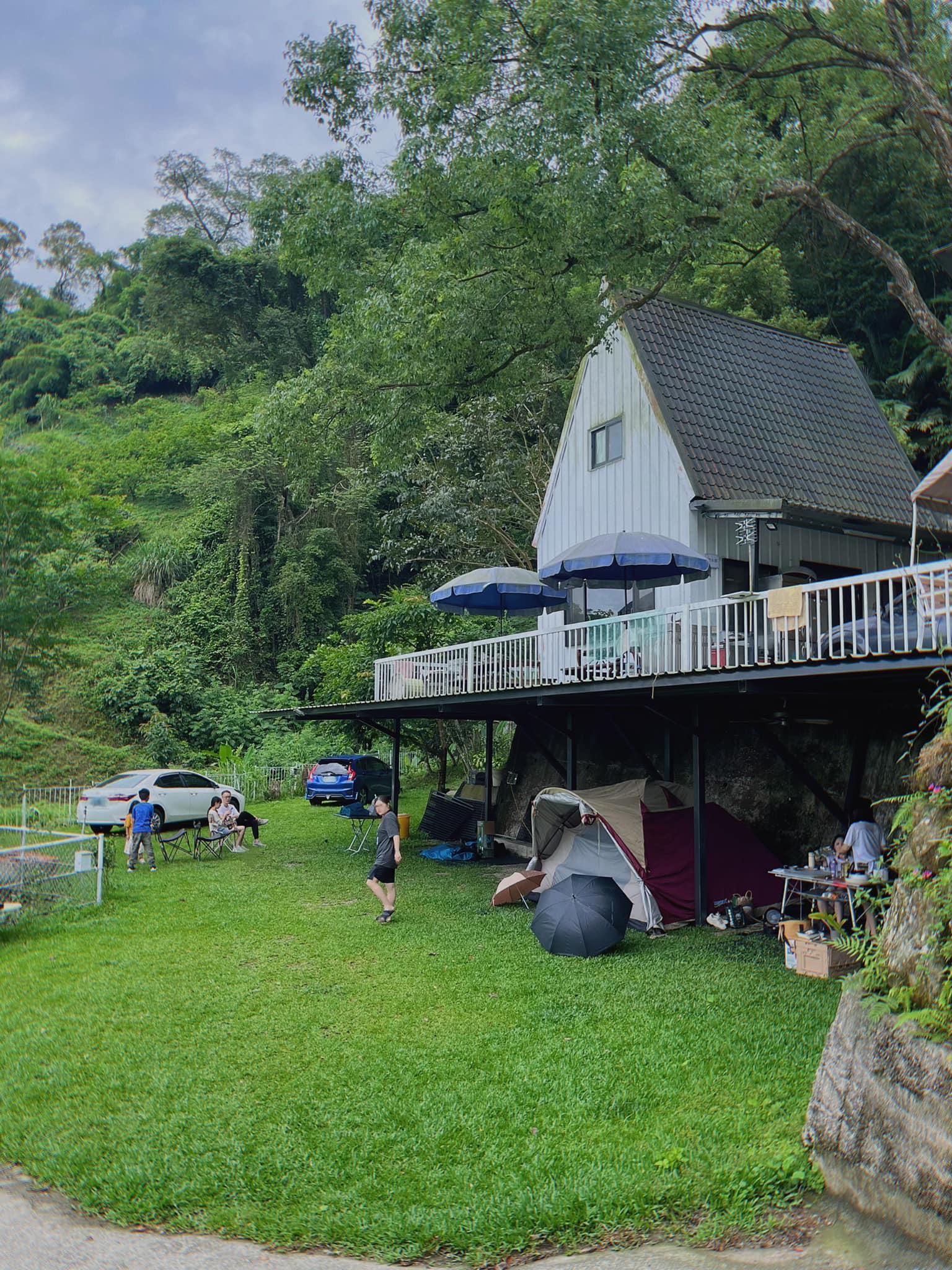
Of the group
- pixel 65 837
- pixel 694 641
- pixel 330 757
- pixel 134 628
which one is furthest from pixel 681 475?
pixel 134 628

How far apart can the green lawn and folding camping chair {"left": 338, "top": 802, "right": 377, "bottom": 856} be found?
7098 mm

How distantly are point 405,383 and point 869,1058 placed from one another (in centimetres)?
1462

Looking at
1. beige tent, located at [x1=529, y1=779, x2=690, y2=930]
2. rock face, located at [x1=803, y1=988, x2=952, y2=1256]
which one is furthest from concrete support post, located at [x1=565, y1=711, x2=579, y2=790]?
rock face, located at [x1=803, y1=988, x2=952, y2=1256]

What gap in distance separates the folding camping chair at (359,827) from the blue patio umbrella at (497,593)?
200 inches

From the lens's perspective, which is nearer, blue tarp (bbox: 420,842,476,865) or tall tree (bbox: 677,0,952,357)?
tall tree (bbox: 677,0,952,357)

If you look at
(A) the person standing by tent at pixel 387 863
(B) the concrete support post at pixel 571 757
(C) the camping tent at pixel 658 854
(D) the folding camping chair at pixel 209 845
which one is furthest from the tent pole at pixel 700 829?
(D) the folding camping chair at pixel 209 845

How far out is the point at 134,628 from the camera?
33281 mm

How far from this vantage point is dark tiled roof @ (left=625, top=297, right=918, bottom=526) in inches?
602

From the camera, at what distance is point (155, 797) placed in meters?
19.8

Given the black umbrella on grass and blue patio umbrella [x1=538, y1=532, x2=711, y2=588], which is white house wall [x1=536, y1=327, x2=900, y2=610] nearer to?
blue patio umbrella [x1=538, y1=532, x2=711, y2=588]

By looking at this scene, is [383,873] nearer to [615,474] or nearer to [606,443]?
[615,474]

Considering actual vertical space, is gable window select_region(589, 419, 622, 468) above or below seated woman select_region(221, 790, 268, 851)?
above

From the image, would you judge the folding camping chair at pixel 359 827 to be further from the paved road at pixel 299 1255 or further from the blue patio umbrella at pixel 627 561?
the paved road at pixel 299 1255

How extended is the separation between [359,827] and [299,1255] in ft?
53.4
